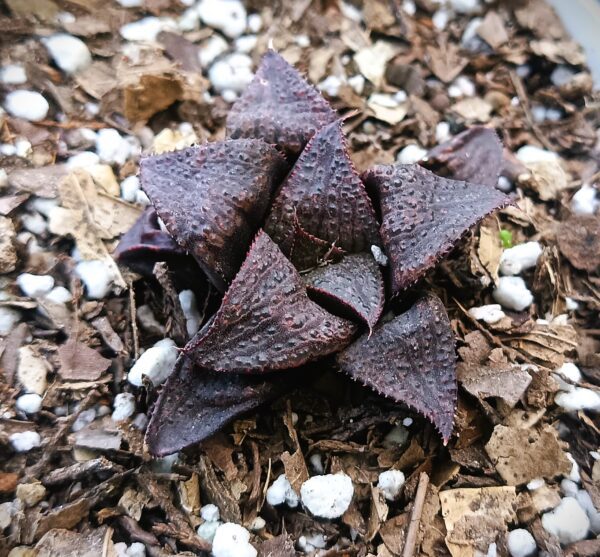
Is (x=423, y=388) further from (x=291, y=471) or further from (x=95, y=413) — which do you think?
(x=95, y=413)

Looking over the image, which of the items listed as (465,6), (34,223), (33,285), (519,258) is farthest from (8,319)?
(465,6)

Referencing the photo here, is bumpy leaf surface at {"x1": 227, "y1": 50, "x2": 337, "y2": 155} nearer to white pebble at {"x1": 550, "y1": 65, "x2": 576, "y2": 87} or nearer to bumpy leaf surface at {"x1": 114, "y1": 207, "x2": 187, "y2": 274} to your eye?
bumpy leaf surface at {"x1": 114, "y1": 207, "x2": 187, "y2": 274}

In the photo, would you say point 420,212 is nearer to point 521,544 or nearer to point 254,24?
point 521,544

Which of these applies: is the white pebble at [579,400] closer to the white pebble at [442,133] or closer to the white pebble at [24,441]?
the white pebble at [442,133]

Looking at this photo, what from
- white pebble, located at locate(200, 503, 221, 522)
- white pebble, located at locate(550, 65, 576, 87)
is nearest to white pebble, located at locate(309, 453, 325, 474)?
white pebble, located at locate(200, 503, 221, 522)

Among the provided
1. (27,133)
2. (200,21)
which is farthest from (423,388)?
(200,21)

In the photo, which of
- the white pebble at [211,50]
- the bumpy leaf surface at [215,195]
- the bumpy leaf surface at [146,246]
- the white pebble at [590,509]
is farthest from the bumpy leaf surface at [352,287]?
the white pebble at [211,50]
